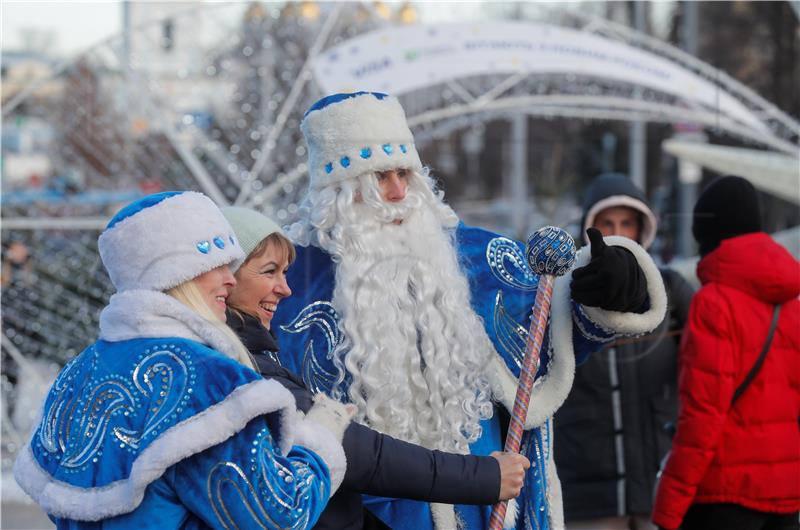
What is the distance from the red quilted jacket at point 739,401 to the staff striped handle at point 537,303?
45.0 inches

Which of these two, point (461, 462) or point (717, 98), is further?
point (717, 98)

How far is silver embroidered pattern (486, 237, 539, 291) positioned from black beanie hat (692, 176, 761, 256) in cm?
118

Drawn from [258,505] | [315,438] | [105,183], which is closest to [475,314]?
[315,438]

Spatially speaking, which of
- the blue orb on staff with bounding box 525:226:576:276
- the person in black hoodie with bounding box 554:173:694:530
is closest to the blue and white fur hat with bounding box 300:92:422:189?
the blue orb on staff with bounding box 525:226:576:276

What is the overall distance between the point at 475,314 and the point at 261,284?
0.66 m

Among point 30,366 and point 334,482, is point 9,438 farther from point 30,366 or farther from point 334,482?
point 334,482

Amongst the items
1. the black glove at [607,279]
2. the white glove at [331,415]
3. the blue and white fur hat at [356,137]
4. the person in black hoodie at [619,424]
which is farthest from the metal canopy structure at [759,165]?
the white glove at [331,415]

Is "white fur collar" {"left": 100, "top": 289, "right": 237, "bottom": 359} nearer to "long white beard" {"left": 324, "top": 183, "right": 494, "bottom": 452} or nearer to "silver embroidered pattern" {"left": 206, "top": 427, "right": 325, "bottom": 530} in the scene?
"silver embroidered pattern" {"left": 206, "top": 427, "right": 325, "bottom": 530}

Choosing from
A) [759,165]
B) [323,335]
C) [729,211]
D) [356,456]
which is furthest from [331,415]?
[759,165]

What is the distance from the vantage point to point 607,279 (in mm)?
2504

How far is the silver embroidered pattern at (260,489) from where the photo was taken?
6.25 ft

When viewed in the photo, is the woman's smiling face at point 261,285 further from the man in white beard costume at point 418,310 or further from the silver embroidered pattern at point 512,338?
the silver embroidered pattern at point 512,338

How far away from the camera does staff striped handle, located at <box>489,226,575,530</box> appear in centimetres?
244

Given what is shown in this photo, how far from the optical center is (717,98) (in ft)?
20.7
